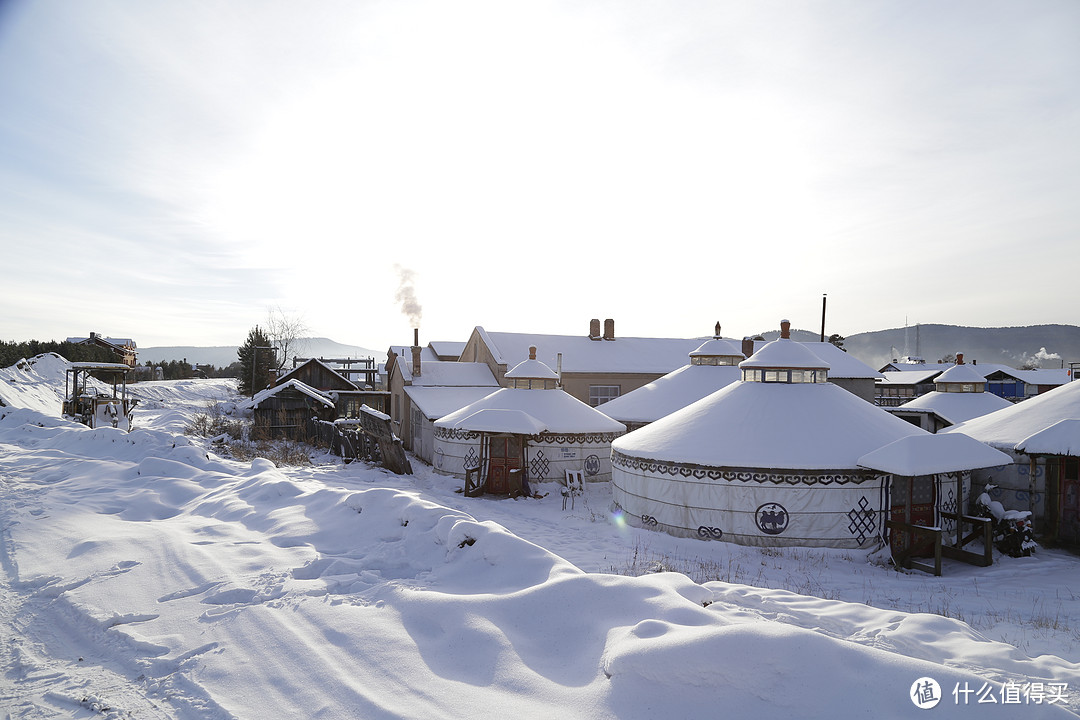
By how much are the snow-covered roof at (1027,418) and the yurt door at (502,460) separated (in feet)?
35.9

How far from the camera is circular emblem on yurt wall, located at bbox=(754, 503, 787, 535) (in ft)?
37.3

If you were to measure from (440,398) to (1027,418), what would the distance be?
19.0 m

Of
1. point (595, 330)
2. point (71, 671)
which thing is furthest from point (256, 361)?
point (71, 671)

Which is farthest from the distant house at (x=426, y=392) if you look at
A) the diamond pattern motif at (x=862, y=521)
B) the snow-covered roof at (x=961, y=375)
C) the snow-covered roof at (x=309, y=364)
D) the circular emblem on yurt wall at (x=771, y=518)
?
the snow-covered roof at (x=961, y=375)

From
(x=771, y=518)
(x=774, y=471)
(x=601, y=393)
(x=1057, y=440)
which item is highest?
(x=601, y=393)

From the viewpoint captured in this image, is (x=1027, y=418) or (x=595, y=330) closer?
(x=1027, y=418)

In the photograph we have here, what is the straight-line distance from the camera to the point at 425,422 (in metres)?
23.6

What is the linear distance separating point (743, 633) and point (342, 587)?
15.4 feet

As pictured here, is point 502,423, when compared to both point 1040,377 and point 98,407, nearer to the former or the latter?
point 98,407

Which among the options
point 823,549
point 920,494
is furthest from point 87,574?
point 920,494

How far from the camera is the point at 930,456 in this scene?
10797mm

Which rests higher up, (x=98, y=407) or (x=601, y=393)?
(x=601, y=393)

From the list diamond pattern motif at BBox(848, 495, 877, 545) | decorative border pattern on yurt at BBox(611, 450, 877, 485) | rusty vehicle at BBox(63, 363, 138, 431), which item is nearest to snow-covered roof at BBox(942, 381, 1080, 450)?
diamond pattern motif at BBox(848, 495, 877, 545)

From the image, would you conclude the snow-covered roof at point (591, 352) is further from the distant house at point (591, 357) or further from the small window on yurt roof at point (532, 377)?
the small window on yurt roof at point (532, 377)
